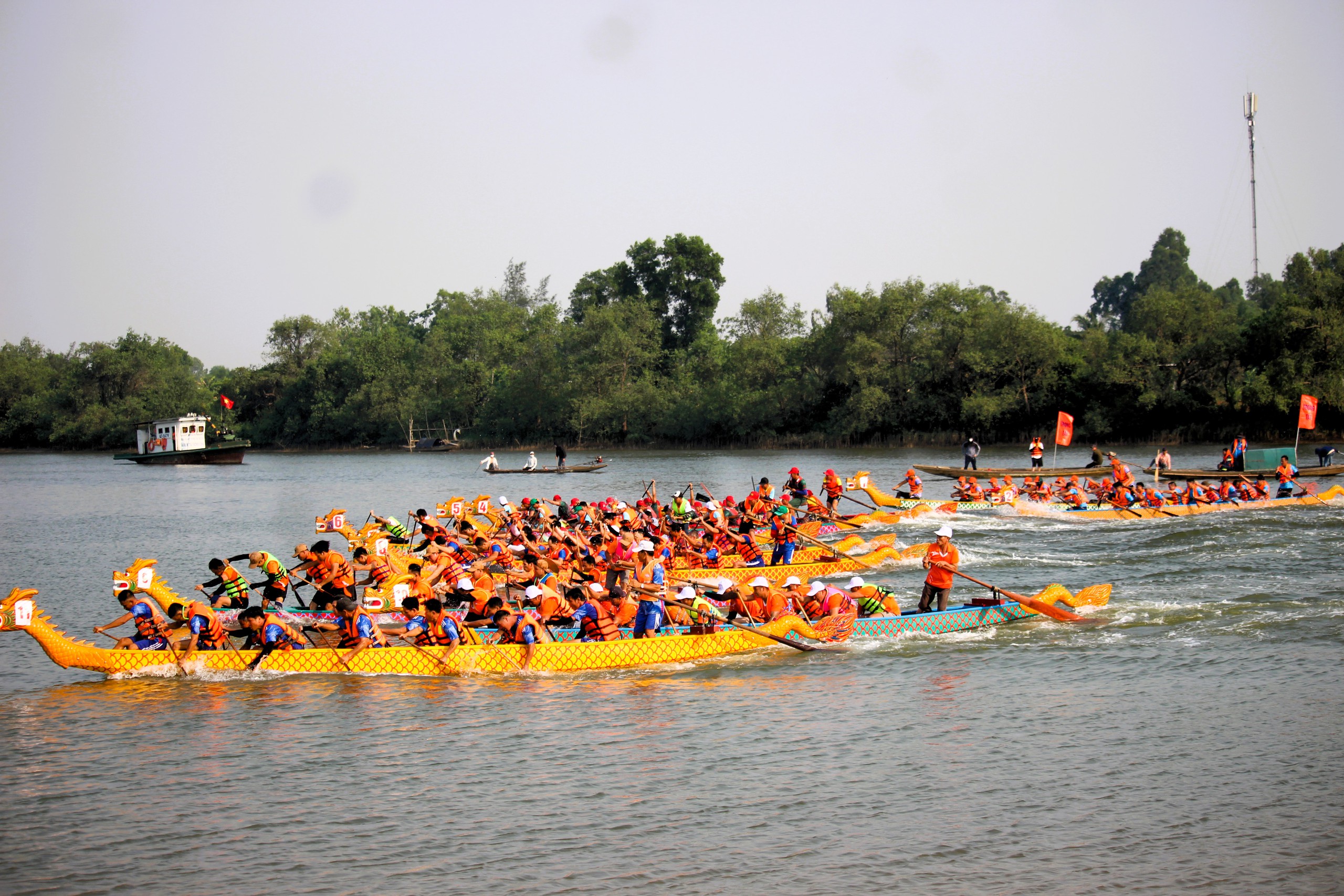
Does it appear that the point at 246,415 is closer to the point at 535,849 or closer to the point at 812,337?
the point at 812,337

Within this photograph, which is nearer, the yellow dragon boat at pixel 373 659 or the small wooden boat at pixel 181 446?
the yellow dragon boat at pixel 373 659

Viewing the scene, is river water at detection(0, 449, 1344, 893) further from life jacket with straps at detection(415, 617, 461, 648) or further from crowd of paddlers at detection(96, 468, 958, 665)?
crowd of paddlers at detection(96, 468, 958, 665)

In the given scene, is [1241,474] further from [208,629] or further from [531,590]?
[208,629]

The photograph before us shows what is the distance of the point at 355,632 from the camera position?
1345 cm

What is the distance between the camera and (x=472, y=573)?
51.5ft

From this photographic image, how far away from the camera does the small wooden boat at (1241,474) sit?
3367cm

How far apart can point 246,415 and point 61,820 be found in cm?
9941

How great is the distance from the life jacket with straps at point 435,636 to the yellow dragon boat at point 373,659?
98mm

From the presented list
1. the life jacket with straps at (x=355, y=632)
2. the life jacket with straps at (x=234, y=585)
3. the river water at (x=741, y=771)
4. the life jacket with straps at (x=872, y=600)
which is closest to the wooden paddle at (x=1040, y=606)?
the river water at (x=741, y=771)

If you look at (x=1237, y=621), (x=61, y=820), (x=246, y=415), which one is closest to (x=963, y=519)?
(x=1237, y=621)

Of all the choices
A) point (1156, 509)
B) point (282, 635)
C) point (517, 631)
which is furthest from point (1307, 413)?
point (282, 635)

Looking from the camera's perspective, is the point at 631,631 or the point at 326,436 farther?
the point at 326,436

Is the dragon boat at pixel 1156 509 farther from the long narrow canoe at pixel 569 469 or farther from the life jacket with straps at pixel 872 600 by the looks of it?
the long narrow canoe at pixel 569 469

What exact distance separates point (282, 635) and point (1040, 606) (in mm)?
10978
